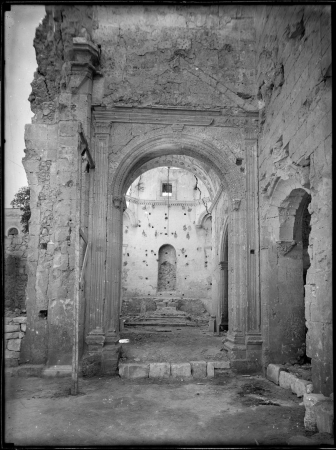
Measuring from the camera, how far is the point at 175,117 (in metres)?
8.77

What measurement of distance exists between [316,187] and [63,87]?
5.61m

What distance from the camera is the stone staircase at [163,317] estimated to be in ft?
51.5

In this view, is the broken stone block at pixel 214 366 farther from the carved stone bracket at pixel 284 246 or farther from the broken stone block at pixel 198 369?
the carved stone bracket at pixel 284 246

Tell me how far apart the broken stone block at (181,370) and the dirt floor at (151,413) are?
0.23m

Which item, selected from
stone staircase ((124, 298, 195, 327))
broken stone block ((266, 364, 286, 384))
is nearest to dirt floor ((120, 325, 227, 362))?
broken stone block ((266, 364, 286, 384))

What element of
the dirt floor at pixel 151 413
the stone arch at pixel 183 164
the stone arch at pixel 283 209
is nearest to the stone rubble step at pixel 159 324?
the stone arch at pixel 183 164

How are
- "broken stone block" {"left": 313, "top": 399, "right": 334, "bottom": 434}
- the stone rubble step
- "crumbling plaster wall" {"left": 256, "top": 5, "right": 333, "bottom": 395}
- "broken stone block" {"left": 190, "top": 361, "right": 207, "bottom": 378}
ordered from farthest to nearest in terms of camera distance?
the stone rubble step, "broken stone block" {"left": 190, "top": 361, "right": 207, "bottom": 378}, "crumbling plaster wall" {"left": 256, "top": 5, "right": 333, "bottom": 395}, "broken stone block" {"left": 313, "top": 399, "right": 334, "bottom": 434}

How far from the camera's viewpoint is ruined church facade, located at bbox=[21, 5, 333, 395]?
7684 mm

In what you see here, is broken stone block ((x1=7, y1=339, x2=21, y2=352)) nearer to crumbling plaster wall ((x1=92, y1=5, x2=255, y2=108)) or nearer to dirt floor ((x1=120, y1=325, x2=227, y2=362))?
dirt floor ((x1=120, y1=325, x2=227, y2=362))

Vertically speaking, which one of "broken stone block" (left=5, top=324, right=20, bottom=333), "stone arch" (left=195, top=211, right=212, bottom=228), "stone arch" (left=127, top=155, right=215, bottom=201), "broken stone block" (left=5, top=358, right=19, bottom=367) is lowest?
"broken stone block" (left=5, top=358, right=19, bottom=367)

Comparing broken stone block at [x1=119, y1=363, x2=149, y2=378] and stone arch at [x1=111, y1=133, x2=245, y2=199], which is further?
stone arch at [x1=111, y1=133, x2=245, y2=199]

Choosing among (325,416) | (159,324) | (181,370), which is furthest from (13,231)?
(325,416)

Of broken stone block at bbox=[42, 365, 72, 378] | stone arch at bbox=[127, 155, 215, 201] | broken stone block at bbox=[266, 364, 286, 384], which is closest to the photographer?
broken stone block at bbox=[266, 364, 286, 384]

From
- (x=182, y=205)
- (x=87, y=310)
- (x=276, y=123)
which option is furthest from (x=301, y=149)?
(x=182, y=205)
